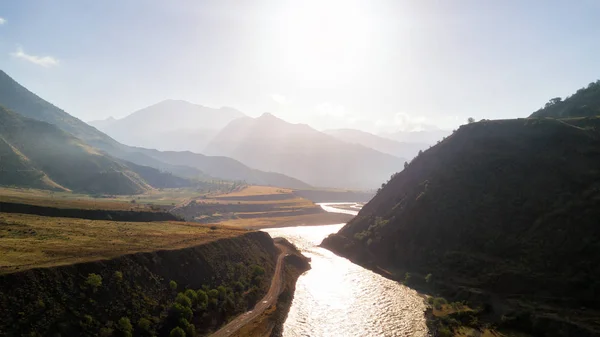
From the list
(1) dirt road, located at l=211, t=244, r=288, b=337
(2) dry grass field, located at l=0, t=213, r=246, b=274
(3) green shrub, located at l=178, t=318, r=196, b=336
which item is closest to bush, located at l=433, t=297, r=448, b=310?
(1) dirt road, located at l=211, t=244, r=288, b=337

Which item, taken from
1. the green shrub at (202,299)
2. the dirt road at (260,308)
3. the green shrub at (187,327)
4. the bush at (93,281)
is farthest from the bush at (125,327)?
the dirt road at (260,308)

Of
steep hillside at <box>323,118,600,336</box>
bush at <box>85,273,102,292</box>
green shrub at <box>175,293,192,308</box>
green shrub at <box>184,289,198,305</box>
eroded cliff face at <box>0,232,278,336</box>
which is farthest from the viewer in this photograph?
steep hillside at <box>323,118,600,336</box>

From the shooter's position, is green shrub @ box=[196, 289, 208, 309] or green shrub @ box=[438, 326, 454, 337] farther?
green shrub @ box=[438, 326, 454, 337]

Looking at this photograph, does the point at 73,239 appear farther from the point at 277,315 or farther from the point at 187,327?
the point at 277,315

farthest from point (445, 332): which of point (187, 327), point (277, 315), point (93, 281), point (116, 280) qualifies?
point (93, 281)

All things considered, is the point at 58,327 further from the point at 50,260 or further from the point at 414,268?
the point at 414,268

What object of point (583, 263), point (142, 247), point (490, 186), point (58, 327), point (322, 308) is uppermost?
point (490, 186)

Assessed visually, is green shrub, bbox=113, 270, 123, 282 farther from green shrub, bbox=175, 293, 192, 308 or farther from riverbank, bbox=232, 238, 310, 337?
riverbank, bbox=232, 238, 310, 337

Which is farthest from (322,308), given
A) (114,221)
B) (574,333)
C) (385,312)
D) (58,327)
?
(114,221)
